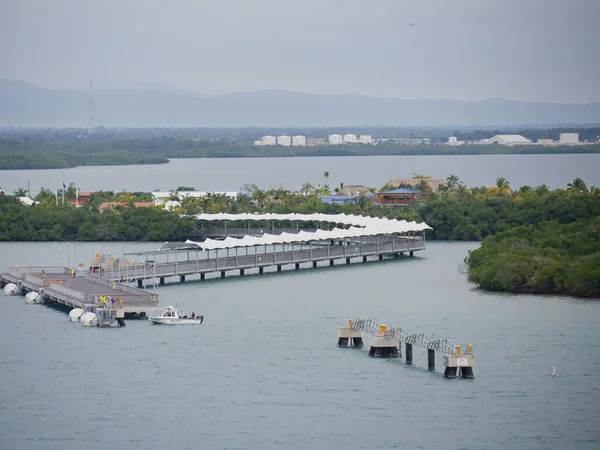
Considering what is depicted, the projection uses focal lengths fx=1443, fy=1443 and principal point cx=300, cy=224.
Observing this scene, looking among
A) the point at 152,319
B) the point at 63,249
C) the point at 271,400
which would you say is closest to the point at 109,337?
the point at 152,319

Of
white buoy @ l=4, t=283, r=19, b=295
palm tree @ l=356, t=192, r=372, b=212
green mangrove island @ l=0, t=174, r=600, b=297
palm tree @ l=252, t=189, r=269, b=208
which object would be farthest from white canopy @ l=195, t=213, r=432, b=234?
white buoy @ l=4, t=283, r=19, b=295

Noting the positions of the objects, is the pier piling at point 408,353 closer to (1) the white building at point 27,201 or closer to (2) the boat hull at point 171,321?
(2) the boat hull at point 171,321

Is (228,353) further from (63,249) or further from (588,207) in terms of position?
(588,207)

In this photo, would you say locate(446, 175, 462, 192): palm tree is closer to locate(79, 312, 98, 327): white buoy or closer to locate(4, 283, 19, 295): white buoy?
locate(4, 283, 19, 295): white buoy

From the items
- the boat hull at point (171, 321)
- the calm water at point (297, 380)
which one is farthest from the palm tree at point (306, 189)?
the boat hull at point (171, 321)

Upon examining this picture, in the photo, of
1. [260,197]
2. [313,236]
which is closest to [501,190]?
[260,197]

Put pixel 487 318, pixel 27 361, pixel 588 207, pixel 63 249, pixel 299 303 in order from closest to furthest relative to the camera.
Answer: pixel 27 361, pixel 487 318, pixel 299 303, pixel 63 249, pixel 588 207

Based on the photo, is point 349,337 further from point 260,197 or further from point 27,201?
point 27,201
